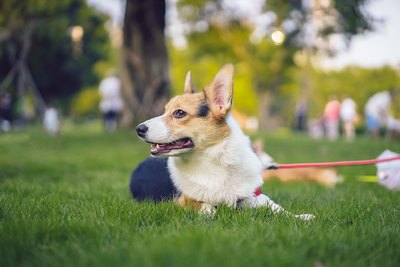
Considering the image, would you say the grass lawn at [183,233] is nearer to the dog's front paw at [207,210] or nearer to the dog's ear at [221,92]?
the dog's front paw at [207,210]

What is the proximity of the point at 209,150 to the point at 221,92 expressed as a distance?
0.55 metres

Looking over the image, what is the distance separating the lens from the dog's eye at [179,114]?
3619mm

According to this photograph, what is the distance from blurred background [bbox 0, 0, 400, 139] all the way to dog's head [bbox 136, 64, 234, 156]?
716cm

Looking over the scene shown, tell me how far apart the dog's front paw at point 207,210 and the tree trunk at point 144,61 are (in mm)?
7909

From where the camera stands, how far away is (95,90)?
4491 centimetres

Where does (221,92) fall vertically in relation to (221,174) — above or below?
above

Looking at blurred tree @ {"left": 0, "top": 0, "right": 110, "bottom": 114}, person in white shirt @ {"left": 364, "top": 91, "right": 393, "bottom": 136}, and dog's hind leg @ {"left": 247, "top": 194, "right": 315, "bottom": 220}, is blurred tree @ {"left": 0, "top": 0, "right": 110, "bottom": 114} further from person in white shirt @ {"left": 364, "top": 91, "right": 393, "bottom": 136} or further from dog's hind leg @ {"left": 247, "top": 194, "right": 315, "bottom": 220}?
dog's hind leg @ {"left": 247, "top": 194, "right": 315, "bottom": 220}

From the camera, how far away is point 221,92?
11.9 ft

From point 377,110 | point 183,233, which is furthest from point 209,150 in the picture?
point 377,110

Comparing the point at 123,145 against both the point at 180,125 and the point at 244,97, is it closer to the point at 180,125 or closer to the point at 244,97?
the point at 180,125

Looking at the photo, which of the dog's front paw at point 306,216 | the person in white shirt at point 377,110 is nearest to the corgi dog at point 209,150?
the dog's front paw at point 306,216

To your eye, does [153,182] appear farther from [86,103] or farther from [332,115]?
[86,103]

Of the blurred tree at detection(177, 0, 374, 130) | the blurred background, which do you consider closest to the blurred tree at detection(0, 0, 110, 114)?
the blurred background

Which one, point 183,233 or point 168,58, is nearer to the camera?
point 183,233
